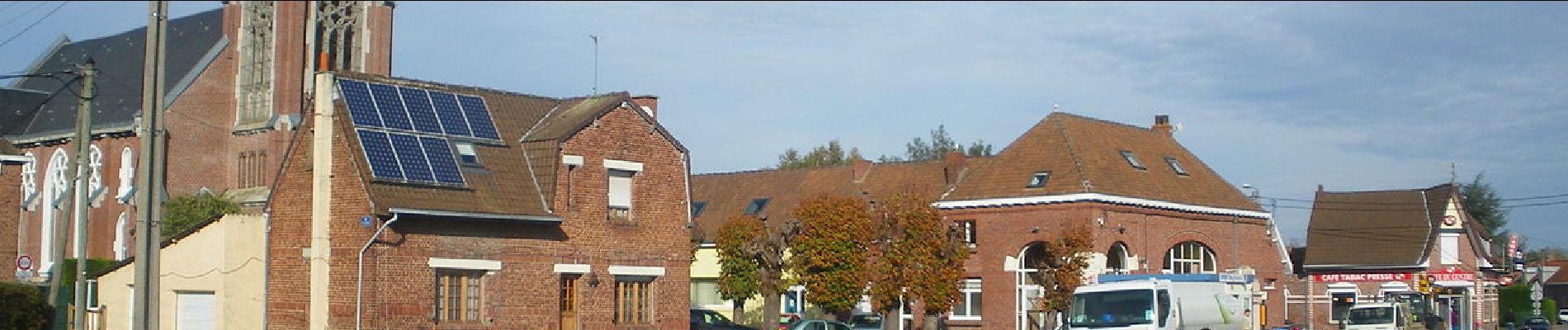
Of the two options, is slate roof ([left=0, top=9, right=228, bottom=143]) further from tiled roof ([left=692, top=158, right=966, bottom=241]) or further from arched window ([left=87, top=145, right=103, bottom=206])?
tiled roof ([left=692, top=158, right=966, bottom=241])

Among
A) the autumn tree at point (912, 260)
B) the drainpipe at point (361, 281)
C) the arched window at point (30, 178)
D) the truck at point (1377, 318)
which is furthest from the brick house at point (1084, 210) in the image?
the arched window at point (30, 178)

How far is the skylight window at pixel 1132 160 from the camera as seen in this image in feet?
174

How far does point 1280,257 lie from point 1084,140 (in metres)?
10.1

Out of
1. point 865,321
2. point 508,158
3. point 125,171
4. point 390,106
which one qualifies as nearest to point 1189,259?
point 865,321

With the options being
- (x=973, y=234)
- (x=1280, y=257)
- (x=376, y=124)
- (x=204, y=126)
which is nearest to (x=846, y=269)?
(x=973, y=234)

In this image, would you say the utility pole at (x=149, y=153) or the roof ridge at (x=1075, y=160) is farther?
the roof ridge at (x=1075, y=160)

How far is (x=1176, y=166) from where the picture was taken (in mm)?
55719

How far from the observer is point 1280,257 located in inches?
2280

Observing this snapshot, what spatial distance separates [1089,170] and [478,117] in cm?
2156

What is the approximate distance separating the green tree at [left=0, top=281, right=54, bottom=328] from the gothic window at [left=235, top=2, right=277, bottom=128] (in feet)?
113

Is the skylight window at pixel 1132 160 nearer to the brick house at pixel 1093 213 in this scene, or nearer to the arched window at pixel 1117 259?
the brick house at pixel 1093 213

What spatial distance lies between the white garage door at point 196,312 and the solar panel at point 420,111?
5883mm

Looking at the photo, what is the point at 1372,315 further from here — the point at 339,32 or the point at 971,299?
the point at 339,32

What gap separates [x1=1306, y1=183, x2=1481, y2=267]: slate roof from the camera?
68.6 m
